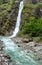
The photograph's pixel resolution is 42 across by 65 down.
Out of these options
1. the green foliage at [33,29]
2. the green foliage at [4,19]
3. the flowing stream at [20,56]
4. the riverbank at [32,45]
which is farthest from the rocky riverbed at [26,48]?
the green foliage at [4,19]

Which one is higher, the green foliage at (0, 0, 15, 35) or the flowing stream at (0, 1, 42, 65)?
the green foliage at (0, 0, 15, 35)

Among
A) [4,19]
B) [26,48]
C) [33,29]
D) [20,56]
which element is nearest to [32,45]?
[26,48]

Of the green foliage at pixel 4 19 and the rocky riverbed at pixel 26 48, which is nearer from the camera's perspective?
the rocky riverbed at pixel 26 48

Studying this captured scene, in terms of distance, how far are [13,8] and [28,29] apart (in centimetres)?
1147

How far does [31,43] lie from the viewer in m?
28.8

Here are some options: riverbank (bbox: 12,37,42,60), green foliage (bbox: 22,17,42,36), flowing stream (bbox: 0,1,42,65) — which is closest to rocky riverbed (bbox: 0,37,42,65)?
riverbank (bbox: 12,37,42,60)

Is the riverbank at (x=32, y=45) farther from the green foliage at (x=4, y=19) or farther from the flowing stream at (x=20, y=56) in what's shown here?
the green foliage at (x=4, y=19)

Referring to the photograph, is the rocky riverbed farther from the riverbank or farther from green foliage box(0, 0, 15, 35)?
green foliage box(0, 0, 15, 35)

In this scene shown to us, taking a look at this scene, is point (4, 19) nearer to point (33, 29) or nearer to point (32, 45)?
point (33, 29)

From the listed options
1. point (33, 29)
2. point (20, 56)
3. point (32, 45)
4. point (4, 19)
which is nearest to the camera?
point (20, 56)

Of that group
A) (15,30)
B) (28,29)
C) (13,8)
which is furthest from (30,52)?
(13,8)

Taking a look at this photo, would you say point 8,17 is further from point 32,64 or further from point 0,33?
point 32,64

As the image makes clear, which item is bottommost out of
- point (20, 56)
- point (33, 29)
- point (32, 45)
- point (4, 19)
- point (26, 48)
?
point (32, 45)

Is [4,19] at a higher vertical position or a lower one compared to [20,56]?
higher
